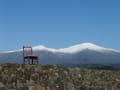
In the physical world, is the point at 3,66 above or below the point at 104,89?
above

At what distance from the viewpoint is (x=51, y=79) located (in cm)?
2345

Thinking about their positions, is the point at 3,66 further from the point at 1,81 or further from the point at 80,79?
the point at 80,79

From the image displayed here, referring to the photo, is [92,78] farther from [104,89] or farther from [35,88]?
[35,88]

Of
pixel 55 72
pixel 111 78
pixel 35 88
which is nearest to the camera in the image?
pixel 35 88

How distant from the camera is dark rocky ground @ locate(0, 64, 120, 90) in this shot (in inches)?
860

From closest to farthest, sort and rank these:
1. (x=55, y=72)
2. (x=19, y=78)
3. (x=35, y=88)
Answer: (x=35, y=88)
(x=19, y=78)
(x=55, y=72)

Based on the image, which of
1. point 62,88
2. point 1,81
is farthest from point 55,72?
point 1,81

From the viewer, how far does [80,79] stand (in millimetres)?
24875

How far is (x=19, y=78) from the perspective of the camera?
2270cm

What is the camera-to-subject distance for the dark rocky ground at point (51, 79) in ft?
71.7

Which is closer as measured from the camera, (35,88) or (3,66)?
(35,88)

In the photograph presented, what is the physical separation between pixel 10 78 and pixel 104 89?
18.0 ft

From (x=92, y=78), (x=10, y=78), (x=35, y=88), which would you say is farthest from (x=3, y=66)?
(x=92, y=78)

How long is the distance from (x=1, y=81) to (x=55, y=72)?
161 inches
